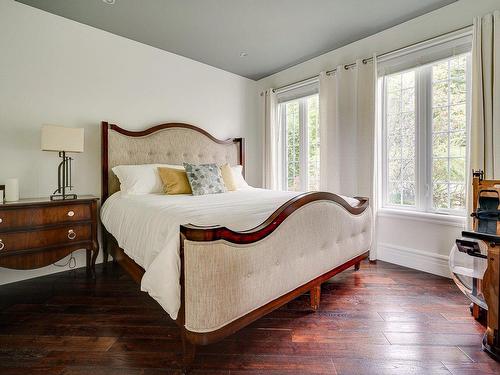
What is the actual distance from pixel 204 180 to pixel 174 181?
Answer: 1.03ft

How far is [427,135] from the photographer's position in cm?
275

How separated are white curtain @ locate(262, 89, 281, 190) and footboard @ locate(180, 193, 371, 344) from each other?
7.07 feet

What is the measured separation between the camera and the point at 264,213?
1702mm

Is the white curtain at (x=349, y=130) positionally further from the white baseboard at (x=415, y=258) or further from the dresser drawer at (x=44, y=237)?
the dresser drawer at (x=44, y=237)

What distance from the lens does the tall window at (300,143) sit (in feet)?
12.7

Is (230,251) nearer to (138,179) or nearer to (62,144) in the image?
(138,179)

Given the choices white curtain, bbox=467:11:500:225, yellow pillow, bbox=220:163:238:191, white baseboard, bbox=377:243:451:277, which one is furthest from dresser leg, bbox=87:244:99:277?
white curtain, bbox=467:11:500:225

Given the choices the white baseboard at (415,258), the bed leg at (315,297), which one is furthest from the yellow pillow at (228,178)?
the white baseboard at (415,258)

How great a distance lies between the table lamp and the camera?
2.30 m

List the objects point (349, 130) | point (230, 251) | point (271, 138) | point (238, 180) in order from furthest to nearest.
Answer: point (271, 138) → point (238, 180) → point (349, 130) → point (230, 251)

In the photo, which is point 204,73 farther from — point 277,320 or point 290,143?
point 277,320

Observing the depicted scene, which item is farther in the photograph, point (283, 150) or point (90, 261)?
point (283, 150)

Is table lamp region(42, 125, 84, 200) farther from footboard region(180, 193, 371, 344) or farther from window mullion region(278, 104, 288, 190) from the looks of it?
window mullion region(278, 104, 288, 190)

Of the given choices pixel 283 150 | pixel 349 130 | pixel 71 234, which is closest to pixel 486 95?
pixel 349 130
